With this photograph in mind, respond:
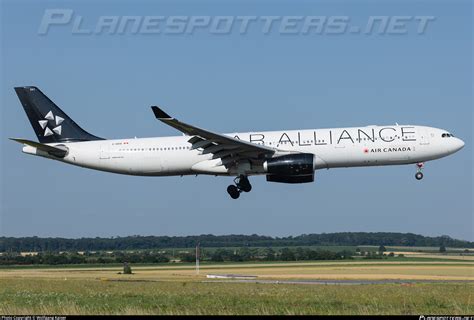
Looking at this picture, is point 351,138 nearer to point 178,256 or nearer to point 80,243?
point 178,256

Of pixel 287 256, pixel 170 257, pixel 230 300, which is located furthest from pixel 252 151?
pixel 170 257

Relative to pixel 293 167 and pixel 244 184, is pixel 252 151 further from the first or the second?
pixel 244 184

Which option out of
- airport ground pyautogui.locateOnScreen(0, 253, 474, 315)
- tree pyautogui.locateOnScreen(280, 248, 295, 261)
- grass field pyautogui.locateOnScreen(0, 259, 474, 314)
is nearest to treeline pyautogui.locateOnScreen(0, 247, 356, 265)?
tree pyautogui.locateOnScreen(280, 248, 295, 261)

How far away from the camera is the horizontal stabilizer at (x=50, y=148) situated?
47344mm

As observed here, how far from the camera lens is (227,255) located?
7238 centimetres

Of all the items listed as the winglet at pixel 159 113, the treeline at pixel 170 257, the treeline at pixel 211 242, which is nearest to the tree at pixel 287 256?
the treeline at pixel 170 257

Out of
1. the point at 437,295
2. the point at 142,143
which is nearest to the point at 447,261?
the point at 142,143

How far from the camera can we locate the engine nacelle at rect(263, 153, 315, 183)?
43969 millimetres

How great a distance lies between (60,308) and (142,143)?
22.2 metres

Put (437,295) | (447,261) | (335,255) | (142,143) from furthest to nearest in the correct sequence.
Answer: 1. (335,255)
2. (447,261)
3. (142,143)
4. (437,295)

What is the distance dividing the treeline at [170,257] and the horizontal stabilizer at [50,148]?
2332cm

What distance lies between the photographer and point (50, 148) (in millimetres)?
48344

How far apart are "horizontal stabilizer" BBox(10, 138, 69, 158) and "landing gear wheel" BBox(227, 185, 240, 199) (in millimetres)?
10022

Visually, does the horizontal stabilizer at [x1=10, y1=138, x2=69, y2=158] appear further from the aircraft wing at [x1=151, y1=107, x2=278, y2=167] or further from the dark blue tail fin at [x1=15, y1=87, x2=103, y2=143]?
the aircraft wing at [x1=151, y1=107, x2=278, y2=167]
